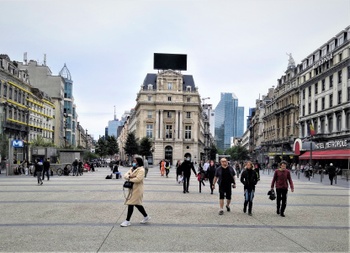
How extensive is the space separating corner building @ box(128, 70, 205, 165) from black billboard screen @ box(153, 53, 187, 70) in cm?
1046

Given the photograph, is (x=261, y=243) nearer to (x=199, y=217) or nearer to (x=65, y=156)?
(x=199, y=217)

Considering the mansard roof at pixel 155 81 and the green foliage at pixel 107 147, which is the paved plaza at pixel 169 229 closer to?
the mansard roof at pixel 155 81

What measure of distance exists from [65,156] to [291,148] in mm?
44461

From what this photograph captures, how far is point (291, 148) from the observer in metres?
71.4

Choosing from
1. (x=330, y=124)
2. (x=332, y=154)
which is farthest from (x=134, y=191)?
(x=330, y=124)

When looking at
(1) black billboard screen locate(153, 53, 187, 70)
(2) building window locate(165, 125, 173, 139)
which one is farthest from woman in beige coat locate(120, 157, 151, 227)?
(2) building window locate(165, 125, 173, 139)

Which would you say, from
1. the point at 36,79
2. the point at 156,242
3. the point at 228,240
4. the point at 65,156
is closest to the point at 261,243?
the point at 228,240

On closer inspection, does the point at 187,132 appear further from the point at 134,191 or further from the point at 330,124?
the point at 134,191

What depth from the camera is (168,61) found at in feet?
285

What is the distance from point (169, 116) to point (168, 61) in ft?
57.5

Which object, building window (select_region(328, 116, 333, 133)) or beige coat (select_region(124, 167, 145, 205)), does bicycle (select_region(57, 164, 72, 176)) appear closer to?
beige coat (select_region(124, 167, 145, 205))

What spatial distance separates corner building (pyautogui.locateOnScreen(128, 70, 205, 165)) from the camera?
323 feet

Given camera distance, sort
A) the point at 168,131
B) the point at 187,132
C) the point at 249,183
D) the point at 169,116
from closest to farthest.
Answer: the point at 249,183
the point at 169,116
the point at 168,131
the point at 187,132

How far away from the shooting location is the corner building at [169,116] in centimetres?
9838
